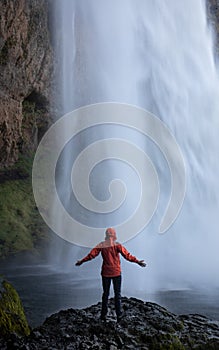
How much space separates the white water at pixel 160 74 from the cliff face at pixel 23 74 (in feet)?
8.78

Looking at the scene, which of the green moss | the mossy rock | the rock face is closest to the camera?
the rock face

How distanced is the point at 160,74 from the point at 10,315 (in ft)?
77.8

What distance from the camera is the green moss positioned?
786 inches

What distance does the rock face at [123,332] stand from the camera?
5.82 meters

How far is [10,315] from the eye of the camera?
6438 mm

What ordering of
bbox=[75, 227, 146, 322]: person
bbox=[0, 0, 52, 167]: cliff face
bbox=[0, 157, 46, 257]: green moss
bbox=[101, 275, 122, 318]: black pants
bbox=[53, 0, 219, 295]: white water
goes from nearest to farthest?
bbox=[75, 227, 146, 322]: person < bbox=[101, 275, 122, 318]: black pants < bbox=[0, 157, 46, 257]: green moss < bbox=[0, 0, 52, 167]: cliff face < bbox=[53, 0, 219, 295]: white water

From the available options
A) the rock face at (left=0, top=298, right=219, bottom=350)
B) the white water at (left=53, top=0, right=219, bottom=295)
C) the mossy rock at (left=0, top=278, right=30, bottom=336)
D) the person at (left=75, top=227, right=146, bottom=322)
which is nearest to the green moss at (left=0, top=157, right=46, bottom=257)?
the white water at (left=53, top=0, right=219, bottom=295)

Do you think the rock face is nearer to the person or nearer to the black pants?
the black pants

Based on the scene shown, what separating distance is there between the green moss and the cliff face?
120 centimetres

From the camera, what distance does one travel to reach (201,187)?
83.7 feet

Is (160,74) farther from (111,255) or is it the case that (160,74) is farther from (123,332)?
(123,332)

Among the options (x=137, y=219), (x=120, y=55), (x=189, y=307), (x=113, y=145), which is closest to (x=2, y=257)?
(x=137, y=219)

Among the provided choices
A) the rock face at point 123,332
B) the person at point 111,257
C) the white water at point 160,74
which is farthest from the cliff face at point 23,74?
the rock face at point 123,332

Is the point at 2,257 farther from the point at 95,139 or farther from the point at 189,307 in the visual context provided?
the point at 95,139
